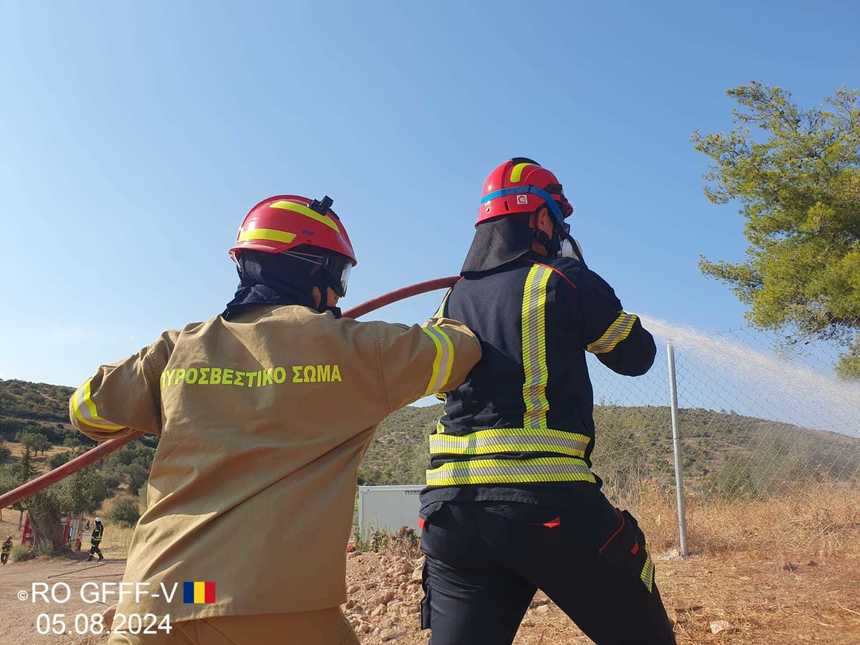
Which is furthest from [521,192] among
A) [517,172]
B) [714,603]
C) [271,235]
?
[714,603]

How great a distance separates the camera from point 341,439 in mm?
2346

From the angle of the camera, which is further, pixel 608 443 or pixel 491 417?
pixel 608 443

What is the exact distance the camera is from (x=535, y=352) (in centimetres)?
254

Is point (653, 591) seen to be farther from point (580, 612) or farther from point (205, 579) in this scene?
point (205, 579)

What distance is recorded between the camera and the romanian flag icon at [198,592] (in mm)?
2082

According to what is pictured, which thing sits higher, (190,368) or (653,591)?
(190,368)

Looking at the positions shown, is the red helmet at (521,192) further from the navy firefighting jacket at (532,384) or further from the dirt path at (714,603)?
the dirt path at (714,603)

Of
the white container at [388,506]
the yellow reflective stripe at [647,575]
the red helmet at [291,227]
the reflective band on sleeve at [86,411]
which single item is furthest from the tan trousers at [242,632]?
the white container at [388,506]

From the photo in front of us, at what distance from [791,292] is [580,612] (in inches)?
452

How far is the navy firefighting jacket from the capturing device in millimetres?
2455

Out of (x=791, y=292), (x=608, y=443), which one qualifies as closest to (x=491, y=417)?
(x=608, y=443)

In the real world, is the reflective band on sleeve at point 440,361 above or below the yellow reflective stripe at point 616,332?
below

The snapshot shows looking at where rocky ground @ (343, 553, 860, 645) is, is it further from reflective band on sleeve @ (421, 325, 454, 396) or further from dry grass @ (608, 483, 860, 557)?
reflective band on sleeve @ (421, 325, 454, 396)

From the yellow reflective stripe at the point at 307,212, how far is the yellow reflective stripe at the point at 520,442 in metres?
1.00
